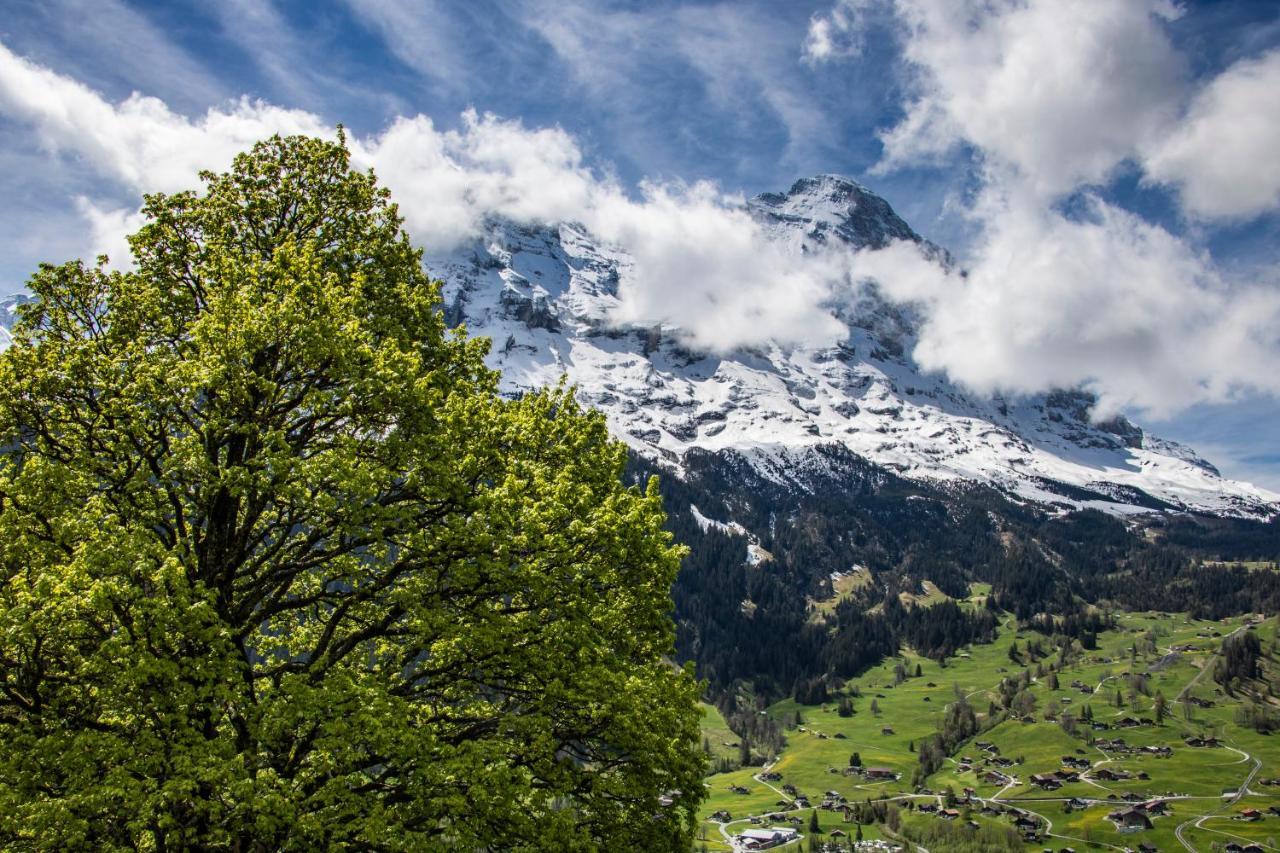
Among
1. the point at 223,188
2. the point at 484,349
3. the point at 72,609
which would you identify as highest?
the point at 223,188

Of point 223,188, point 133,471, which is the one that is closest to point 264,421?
point 133,471

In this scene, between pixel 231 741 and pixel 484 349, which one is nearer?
pixel 231 741

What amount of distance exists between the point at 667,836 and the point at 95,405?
16864mm

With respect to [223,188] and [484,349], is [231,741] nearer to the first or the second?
[484,349]

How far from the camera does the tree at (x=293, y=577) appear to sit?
1376 centimetres

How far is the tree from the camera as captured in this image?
13.8 meters

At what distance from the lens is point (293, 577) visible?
18109mm

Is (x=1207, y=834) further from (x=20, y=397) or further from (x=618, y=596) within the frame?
(x=20, y=397)

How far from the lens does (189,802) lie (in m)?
13.7

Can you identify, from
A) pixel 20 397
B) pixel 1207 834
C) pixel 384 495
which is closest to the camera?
pixel 20 397

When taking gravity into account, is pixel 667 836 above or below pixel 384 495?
below

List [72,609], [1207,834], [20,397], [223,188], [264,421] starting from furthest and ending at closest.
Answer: [1207,834] → [223,188] → [264,421] → [20,397] → [72,609]

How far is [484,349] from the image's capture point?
2430cm

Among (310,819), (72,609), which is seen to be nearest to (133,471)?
(72,609)
